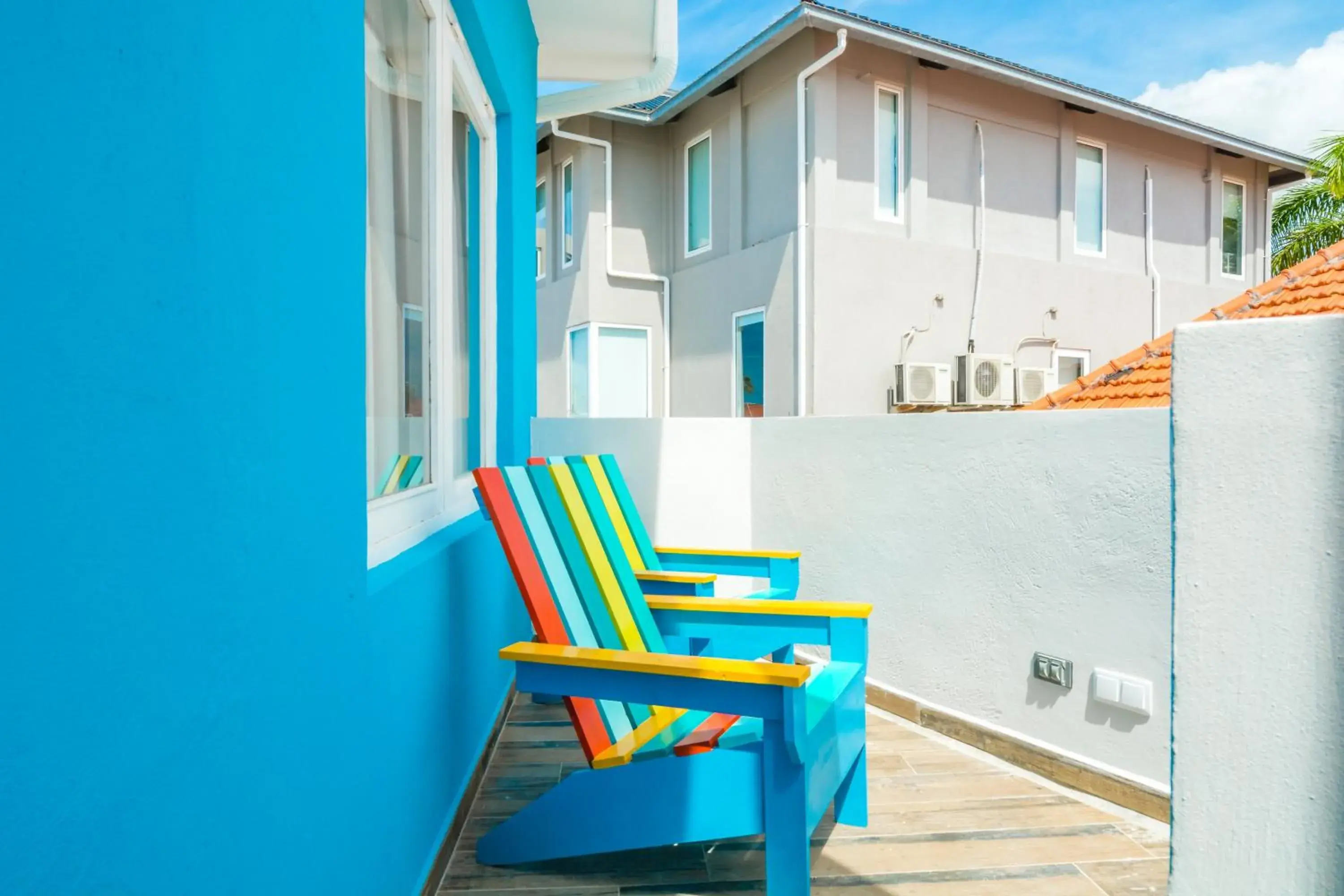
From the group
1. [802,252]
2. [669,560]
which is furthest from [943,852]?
[802,252]

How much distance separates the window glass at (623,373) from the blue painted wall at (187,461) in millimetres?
8734

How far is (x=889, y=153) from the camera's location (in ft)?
29.0

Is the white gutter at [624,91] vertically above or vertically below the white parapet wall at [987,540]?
above

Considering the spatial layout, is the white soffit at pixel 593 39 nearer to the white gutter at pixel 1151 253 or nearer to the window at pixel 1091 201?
the window at pixel 1091 201

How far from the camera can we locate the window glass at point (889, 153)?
8766 mm

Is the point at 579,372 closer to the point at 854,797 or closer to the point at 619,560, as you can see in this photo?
the point at 619,560

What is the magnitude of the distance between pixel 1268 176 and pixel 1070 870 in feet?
44.2

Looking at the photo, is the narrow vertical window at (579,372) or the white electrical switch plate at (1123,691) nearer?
the white electrical switch plate at (1123,691)

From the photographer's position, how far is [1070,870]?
91.1 inches

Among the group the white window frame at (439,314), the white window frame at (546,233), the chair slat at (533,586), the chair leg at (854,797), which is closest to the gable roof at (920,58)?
the white window frame at (546,233)

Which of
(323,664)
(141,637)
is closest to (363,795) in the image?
(323,664)

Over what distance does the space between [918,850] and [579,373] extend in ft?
28.6

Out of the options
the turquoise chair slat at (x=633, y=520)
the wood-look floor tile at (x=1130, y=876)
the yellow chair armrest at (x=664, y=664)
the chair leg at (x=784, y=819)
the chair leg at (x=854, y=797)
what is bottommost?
the wood-look floor tile at (x=1130, y=876)

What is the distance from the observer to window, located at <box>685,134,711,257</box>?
9.93 metres
